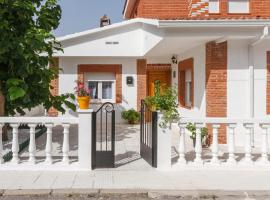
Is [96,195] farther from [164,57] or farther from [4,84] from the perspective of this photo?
[164,57]

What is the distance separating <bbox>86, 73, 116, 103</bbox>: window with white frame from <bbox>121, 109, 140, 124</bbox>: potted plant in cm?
102

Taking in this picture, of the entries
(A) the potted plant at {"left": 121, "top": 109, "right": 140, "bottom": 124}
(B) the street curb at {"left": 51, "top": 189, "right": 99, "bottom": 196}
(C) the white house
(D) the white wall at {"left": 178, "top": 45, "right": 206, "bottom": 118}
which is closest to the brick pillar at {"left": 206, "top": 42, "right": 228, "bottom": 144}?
(C) the white house

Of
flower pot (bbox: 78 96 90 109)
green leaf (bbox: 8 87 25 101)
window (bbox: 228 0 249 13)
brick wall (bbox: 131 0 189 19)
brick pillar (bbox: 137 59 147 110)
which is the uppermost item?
brick wall (bbox: 131 0 189 19)

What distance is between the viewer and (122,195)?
16.3 ft

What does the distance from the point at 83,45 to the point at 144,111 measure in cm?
777

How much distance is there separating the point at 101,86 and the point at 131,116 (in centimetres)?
218

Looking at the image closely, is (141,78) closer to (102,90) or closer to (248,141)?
(102,90)

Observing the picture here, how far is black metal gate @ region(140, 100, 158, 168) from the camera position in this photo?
6.30 m

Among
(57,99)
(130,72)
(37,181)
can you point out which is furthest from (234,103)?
(130,72)

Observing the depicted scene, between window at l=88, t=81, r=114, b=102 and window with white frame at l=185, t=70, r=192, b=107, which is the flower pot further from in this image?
window with white frame at l=185, t=70, r=192, b=107

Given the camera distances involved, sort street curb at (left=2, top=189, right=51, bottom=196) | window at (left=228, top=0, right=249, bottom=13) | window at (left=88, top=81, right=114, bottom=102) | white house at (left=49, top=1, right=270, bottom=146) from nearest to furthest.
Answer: street curb at (left=2, top=189, right=51, bottom=196) → white house at (left=49, top=1, right=270, bottom=146) → window at (left=228, top=0, right=249, bottom=13) → window at (left=88, top=81, right=114, bottom=102)

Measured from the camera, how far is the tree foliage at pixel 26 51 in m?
7.01

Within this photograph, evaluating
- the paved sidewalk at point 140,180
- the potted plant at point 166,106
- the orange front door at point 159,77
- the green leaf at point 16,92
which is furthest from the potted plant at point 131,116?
the paved sidewalk at point 140,180

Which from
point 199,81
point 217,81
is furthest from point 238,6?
point 217,81
